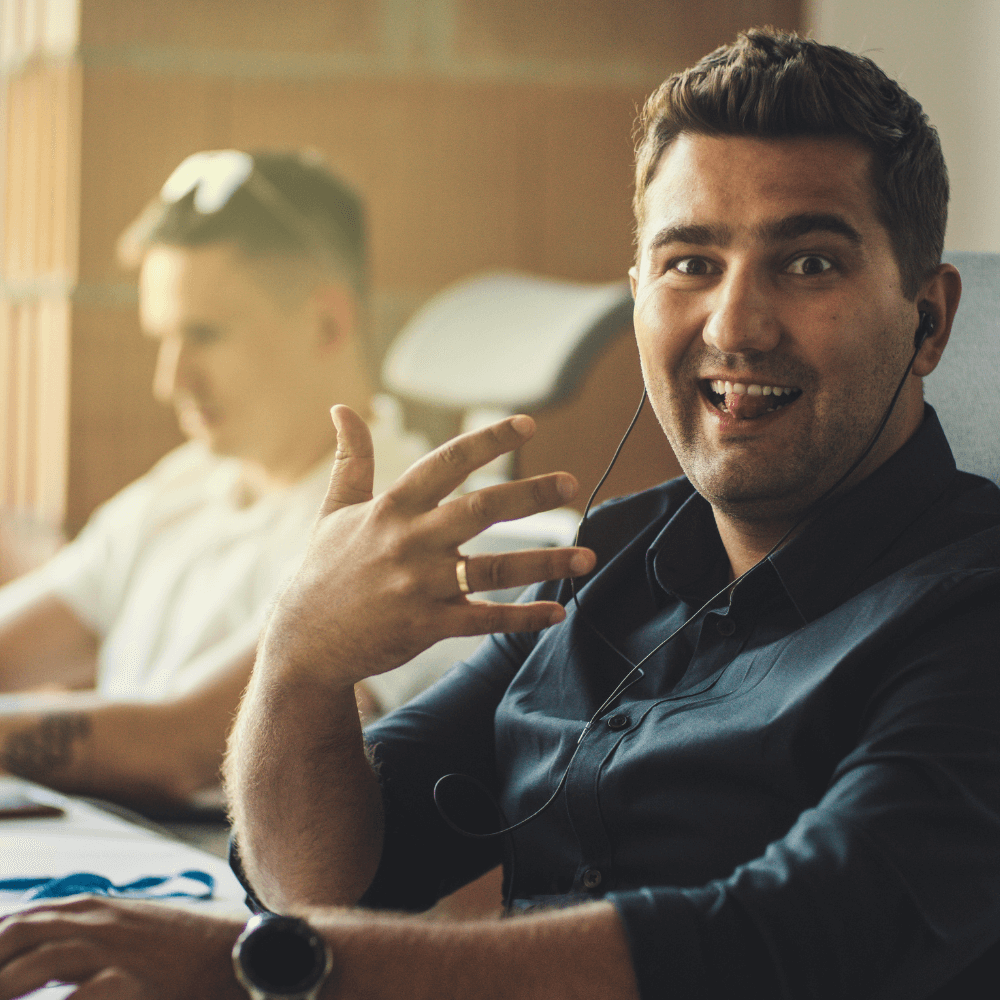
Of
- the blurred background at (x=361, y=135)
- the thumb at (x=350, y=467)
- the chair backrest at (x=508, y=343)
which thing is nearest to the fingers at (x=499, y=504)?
the thumb at (x=350, y=467)

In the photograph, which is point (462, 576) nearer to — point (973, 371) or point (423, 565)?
point (423, 565)

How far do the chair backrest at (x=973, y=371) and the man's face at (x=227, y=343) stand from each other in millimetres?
1696

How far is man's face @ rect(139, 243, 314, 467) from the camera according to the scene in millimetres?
2596

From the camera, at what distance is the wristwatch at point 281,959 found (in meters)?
0.66

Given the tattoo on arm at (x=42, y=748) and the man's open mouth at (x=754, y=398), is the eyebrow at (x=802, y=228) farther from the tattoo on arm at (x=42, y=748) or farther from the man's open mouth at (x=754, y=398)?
the tattoo on arm at (x=42, y=748)

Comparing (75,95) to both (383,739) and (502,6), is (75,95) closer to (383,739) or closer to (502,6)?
(502,6)

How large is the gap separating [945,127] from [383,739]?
5.78ft

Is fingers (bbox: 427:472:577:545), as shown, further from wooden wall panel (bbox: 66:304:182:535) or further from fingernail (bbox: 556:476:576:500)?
wooden wall panel (bbox: 66:304:182:535)

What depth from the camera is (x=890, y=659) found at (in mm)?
782

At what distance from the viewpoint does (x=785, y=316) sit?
3.04 ft

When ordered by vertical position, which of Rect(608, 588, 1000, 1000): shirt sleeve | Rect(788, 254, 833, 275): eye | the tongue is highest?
Rect(788, 254, 833, 275): eye

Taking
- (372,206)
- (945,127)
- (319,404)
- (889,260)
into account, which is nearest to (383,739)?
(889,260)

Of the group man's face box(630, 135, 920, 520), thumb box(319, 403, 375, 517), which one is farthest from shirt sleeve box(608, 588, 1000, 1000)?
thumb box(319, 403, 375, 517)

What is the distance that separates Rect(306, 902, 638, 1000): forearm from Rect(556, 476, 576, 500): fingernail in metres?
0.26
